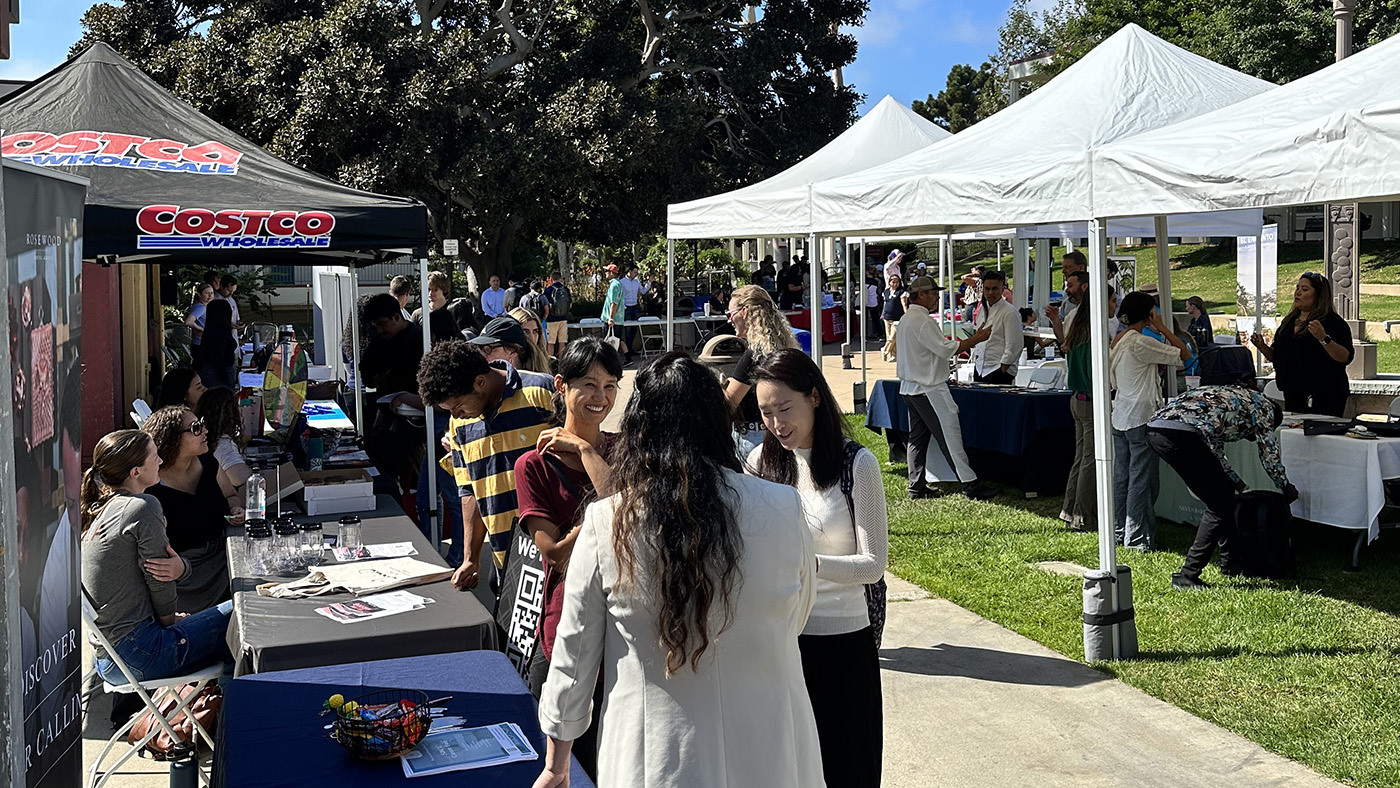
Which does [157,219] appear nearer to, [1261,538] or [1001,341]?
[1261,538]

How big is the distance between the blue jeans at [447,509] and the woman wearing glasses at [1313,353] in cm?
554

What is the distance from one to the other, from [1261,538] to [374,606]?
→ 5166 millimetres

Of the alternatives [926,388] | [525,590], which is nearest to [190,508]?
[525,590]

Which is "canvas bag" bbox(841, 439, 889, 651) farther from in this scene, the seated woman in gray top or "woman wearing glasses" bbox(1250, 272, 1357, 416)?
"woman wearing glasses" bbox(1250, 272, 1357, 416)

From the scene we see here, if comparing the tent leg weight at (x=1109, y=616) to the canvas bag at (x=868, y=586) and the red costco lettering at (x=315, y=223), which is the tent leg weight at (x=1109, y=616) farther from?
the red costco lettering at (x=315, y=223)

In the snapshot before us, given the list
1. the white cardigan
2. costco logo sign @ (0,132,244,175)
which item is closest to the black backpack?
the white cardigan

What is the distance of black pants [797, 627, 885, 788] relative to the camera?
3365 mm

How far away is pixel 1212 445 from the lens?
6867 millimetres

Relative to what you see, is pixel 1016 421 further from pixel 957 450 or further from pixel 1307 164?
pixel 1307 164

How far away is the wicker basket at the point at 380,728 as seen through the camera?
2967mm

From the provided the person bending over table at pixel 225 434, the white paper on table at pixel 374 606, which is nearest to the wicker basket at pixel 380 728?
the white paper on table at pixel 374 606

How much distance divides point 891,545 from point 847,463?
5044mm

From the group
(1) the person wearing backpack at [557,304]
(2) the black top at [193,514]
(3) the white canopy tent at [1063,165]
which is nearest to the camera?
(2) the black top at [193,514]

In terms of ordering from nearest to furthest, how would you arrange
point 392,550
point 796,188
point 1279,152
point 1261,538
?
1. point 1279,152
2. point 392,550
3. point 1261,538
4. point 796,188
